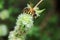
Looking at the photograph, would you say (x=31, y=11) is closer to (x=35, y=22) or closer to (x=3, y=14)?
(x=3, y=14)

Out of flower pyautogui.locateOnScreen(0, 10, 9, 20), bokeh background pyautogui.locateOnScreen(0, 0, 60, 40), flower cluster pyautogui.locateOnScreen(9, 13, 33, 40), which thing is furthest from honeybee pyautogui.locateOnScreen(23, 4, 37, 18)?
flower pyautogui.locateOnScreen(0, 10, 9, 20)

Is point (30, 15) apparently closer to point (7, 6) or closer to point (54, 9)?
point (7, 6)

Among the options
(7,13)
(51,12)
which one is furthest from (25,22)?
(51,12)

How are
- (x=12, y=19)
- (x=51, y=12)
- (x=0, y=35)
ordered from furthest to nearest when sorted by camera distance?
1. (x=51, y=12)
2. (x=12, y=19)
3. (x=0, y=35)

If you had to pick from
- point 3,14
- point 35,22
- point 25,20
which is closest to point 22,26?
point 25,20

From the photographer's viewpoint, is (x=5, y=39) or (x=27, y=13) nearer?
(x=27, y=13)

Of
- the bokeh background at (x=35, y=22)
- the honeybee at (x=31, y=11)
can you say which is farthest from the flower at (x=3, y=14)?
the honeybee at (x=31, y=11)

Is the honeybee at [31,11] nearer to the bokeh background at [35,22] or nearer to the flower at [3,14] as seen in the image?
the bokeh background at [35,22]

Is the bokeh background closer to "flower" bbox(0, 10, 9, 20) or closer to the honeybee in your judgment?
"flower" bbox(0, 10, 9, 20)

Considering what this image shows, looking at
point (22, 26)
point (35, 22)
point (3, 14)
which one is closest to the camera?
point (22, 26)
